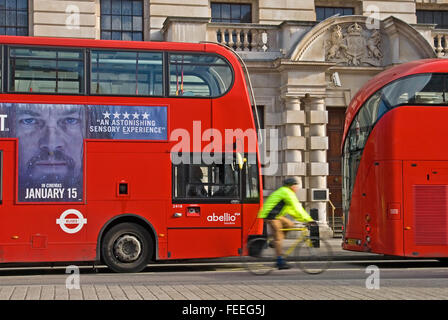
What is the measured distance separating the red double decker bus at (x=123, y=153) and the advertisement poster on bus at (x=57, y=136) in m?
0.02

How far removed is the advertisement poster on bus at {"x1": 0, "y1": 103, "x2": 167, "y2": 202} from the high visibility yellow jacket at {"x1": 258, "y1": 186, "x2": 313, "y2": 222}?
335 centimetres

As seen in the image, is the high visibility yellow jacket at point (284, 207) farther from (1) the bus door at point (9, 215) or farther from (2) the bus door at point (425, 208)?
(1) the bus door at point (9, 215)

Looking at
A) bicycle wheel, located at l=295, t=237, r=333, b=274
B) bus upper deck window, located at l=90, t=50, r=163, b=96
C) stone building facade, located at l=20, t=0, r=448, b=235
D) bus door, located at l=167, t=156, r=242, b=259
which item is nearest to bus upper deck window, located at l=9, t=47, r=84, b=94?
bus upper deck window, located at l=90, t=50, r=163, b=96

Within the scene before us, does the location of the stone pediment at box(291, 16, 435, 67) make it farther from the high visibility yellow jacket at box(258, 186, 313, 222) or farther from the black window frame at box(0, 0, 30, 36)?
the high visibility yellow jacket at box(258, 186, 313, 222)

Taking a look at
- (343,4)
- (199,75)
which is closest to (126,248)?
(199,75)

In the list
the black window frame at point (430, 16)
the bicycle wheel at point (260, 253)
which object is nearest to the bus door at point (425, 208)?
the bicycle wheel at point (260, 253)

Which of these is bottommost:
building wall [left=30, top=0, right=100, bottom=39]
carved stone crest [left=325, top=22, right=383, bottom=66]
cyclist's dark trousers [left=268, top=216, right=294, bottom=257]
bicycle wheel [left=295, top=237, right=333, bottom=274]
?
bicycle wheel [left=295, top=237, right=333, bottom=274]

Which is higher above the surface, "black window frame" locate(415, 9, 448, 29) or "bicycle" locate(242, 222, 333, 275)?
"black window frame" locate(415, 9, 448, 29)

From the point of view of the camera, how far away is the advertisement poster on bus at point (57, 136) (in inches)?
580

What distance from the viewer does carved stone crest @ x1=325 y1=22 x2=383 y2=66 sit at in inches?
950

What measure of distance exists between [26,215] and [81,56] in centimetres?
329

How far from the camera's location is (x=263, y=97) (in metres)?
24.3

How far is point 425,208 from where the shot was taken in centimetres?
1553

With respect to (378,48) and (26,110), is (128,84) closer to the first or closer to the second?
(26,110)
